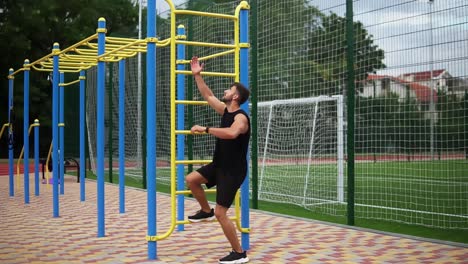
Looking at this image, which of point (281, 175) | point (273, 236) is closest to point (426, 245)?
point (273, 236)

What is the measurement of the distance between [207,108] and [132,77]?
165 inches

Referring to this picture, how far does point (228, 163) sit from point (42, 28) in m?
28.6

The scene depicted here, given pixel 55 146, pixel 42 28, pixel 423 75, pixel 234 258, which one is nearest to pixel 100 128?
pixel 55 146

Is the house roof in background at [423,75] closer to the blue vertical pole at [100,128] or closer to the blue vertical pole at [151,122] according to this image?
the blue vertical pole at [151,122]

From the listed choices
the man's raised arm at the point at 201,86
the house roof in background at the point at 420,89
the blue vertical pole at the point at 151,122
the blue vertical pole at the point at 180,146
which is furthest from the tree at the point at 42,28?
the man's raised arm at the point at 201,86

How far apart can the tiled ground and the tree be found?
21.1m

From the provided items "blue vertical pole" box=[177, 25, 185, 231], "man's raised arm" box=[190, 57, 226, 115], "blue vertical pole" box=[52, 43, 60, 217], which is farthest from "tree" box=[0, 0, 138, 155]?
"man's raised arm" box=[190, 57, 226, 115]

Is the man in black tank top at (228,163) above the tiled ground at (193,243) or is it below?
above

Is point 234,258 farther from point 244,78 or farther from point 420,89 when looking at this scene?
point 420,89

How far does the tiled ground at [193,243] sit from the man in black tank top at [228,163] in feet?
1.17

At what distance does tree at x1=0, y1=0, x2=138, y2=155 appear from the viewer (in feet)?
96.6

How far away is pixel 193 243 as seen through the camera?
20.2 feet

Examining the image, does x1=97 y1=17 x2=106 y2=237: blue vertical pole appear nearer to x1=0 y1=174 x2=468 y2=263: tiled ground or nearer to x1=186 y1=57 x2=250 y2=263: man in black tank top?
x1=0 y1=174 x2=468 y2=263: tiled ground

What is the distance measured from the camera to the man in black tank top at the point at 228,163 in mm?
5070
